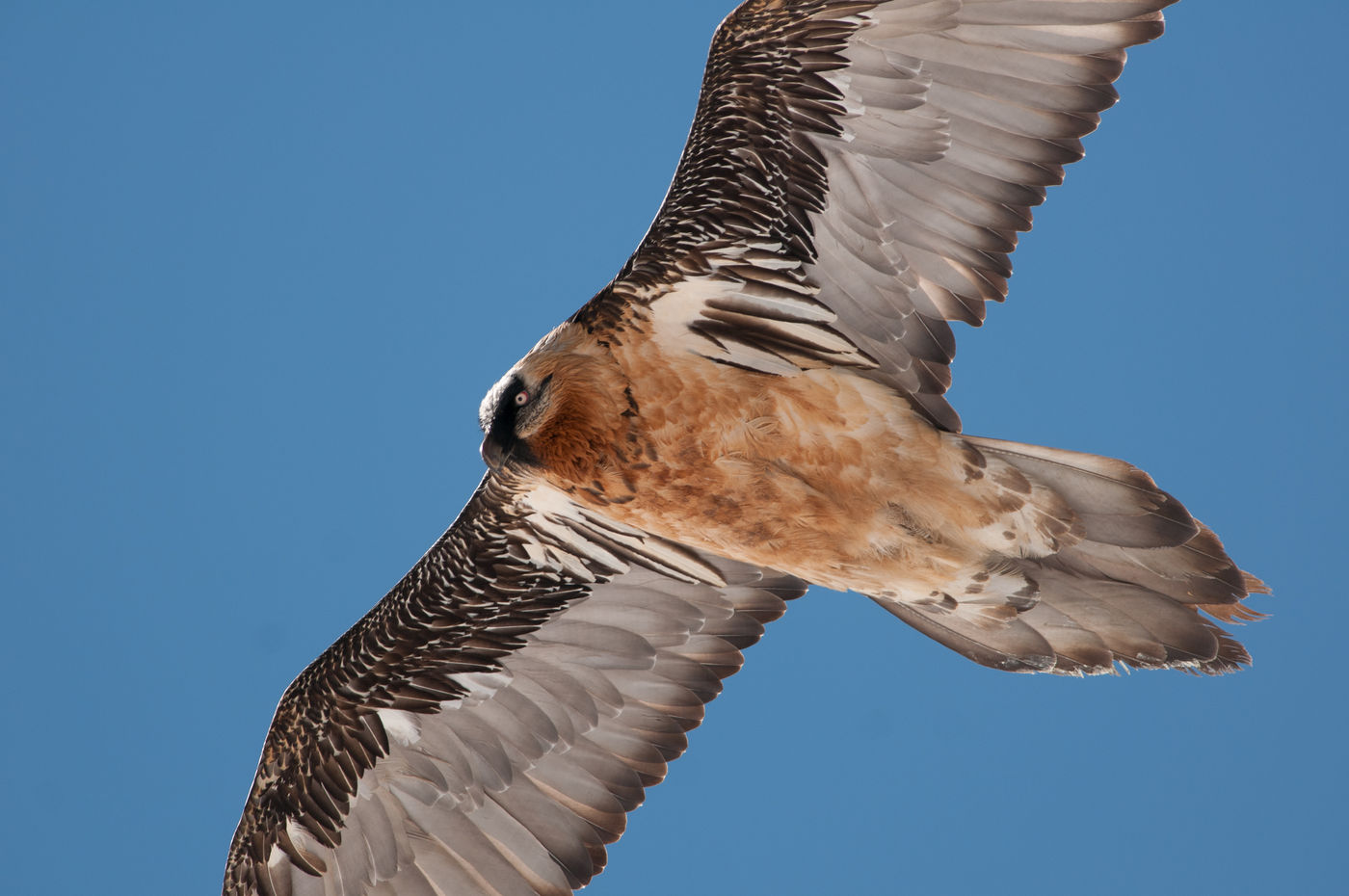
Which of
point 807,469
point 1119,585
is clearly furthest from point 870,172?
point 1119,585

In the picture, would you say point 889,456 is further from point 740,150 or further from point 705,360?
point 740,150

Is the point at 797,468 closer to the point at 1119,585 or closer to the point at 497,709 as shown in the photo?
the point at 1119,585

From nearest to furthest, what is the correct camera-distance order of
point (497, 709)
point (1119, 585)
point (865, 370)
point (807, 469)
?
point (1119, 585)
point (807, 469)
point (865, 370)
point (497, 709)

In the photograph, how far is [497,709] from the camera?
5.77 m

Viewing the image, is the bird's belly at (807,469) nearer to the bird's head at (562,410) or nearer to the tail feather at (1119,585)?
the bird's head at (562,410)

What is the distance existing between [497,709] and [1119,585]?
312cm

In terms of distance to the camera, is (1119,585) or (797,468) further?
(797,468)

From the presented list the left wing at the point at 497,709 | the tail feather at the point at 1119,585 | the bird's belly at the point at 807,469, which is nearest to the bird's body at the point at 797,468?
the bird's belly at the point at 807,469

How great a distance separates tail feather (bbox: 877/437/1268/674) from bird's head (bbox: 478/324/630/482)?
156 centimetres

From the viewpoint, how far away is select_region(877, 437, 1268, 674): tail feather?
4422 mm

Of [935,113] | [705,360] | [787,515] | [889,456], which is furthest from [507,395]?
[935,113]

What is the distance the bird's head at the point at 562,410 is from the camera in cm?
479

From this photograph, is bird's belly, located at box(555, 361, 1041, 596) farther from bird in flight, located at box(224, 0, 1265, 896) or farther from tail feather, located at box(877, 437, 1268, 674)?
tail feather, located at box(877, 437, 1268, 674)

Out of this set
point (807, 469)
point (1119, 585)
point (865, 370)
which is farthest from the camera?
point (865, 370)
